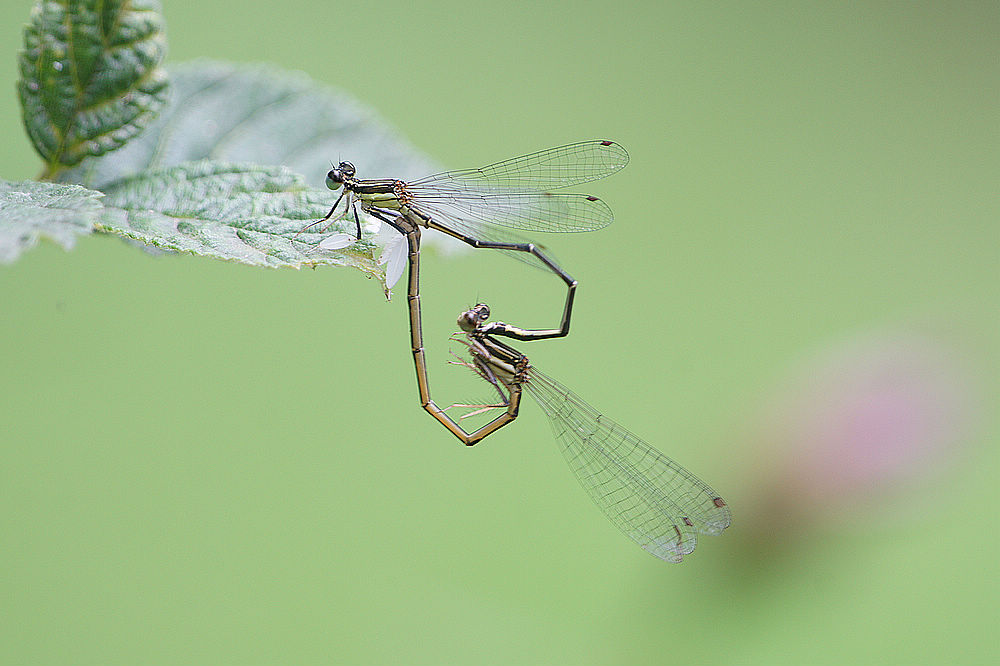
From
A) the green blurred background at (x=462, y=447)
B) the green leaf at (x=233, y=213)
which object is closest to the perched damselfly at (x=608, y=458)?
the green blurred background at (x=462, y=447)

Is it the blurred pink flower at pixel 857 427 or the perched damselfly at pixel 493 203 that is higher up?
the perched damselfly at pixel 493 203

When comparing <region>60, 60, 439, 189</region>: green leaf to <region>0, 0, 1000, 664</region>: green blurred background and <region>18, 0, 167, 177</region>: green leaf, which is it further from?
<region>0, 0, 1000, 664</region>: green blurred background

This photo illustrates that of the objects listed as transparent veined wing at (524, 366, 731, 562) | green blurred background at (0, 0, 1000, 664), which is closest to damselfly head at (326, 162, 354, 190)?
transparent veined wing at (524, 366, 731, 562)

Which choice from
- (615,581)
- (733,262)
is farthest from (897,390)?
(733,262)

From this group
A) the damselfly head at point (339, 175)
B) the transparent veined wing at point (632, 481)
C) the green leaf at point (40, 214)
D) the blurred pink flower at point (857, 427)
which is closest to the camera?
the green leaf at point (40, 214)

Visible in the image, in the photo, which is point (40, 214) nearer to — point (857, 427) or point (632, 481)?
point (632, 481)

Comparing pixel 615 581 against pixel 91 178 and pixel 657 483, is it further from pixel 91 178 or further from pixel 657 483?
pixel 91 178

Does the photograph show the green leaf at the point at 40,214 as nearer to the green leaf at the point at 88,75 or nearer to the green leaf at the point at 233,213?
the green leaf at the point at 233,213
